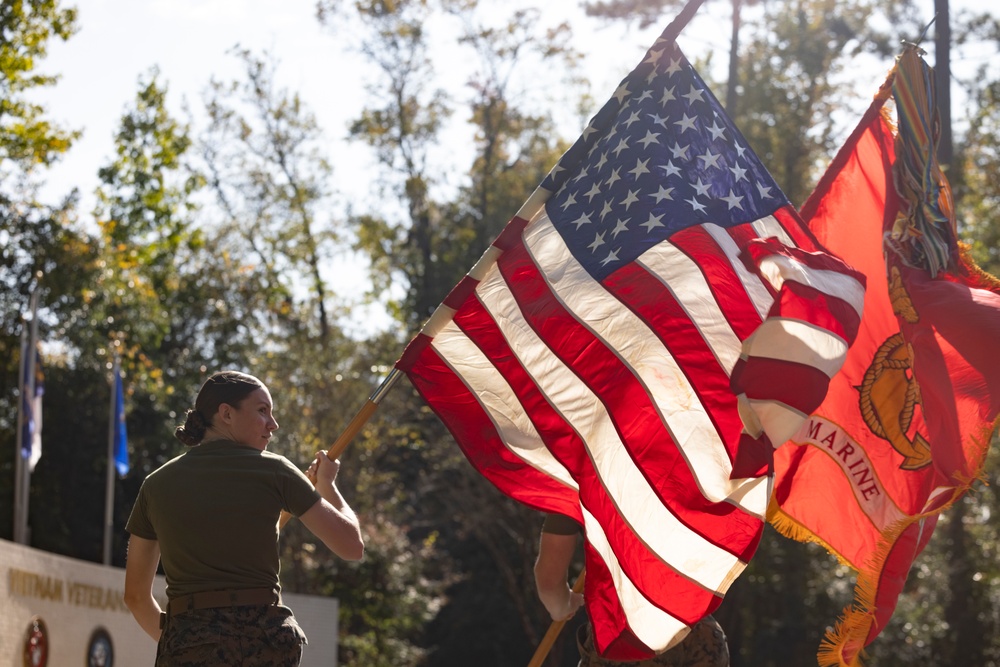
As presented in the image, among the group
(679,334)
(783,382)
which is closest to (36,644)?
(679,334)

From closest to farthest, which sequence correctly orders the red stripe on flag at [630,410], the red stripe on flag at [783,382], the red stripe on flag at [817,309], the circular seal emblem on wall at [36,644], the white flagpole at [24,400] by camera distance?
the red stripe on flag at [783,382]
the red stripe on flag at [817,309]
the red stripe on flag at [630,410]
the circular seal emblem on wall at [36,644]
the white flagpole at [24,400]

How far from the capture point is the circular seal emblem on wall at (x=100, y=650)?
12117 millimetres

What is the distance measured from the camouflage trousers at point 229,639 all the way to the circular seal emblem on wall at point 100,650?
8.52 meters

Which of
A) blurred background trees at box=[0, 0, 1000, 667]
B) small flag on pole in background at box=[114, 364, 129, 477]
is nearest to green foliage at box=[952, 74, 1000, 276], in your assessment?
blurred background trees at box=[0, 0, 1000, 667]

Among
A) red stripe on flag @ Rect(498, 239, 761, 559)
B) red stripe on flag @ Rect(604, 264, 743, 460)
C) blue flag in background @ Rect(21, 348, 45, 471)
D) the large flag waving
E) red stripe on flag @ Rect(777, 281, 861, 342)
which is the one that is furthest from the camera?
blue flag in background @ Rect(21, 348, 45, 471)

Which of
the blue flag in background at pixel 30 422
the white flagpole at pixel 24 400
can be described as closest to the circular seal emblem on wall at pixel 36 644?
the blue flag in background at pixel 30 422

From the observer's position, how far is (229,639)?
13.7ft

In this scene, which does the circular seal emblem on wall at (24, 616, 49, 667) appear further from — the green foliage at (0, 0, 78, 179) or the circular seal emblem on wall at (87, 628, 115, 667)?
the green foliage at (0, 0, 78, 179)

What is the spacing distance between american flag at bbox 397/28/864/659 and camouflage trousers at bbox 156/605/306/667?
155 centimetres

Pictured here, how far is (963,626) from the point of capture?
23.5 meters

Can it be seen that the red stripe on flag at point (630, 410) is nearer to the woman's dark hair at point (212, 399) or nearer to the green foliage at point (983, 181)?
the woman's dark hair at point (212, 399)

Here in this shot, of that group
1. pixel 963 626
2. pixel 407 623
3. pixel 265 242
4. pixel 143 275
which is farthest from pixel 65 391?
pixel 963 626

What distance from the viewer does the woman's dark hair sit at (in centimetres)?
439

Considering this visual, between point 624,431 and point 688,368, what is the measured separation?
38 cm
